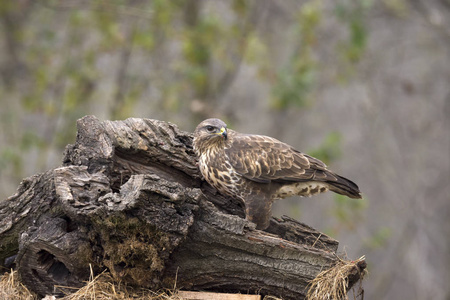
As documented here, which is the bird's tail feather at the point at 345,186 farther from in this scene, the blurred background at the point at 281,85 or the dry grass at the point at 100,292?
the blurred background at the point at 281,85

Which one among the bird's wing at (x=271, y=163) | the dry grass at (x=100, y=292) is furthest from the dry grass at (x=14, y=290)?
the bird's wing at (x=271, y=163)

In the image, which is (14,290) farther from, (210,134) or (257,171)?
(257,171)

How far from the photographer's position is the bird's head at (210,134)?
5168 millimetres

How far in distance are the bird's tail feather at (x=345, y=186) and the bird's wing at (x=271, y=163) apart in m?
0.08

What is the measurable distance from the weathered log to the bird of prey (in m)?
0.43

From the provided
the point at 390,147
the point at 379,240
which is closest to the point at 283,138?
the point at 390,147

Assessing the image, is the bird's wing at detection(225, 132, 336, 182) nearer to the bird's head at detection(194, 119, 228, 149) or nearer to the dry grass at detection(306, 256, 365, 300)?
the bird's head at detection(194, 119, 228, 149)

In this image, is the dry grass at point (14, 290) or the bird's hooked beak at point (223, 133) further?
the bird's hooked beak at point (223, 133)

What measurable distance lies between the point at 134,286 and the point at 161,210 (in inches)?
26.3

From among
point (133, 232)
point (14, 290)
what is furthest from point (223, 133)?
point (14, 290)

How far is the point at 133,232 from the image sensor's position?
3980 mm

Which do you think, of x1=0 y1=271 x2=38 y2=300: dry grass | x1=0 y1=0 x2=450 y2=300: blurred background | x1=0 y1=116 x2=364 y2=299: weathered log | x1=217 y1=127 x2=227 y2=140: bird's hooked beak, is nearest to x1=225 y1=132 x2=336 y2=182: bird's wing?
x1=217 y1=127 x2=227 y2=140: bird's hooked beak

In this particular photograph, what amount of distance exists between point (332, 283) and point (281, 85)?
23.9 ft

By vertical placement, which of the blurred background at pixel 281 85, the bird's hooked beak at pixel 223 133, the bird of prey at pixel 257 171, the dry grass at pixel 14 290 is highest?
the blurred background at pixel 281 85
